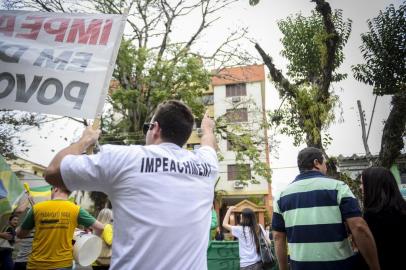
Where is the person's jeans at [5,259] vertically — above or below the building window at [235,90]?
below

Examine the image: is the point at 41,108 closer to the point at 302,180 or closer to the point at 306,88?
the point at 302,180

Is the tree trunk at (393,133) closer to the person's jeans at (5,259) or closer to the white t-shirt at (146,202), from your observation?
the white t-shirt at (146,202)

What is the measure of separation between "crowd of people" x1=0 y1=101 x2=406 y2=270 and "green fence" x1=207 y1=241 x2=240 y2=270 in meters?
3.03

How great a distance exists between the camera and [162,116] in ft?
Answer: 6.59

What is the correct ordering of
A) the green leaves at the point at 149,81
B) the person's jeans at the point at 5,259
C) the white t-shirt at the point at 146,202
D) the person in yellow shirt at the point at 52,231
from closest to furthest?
the white t-shirt at the point at 146,202 → the person in yellow shirt at the point at 52,231 → the person's jeans at the point at 5,259 → the green leaves at the point at 149,81

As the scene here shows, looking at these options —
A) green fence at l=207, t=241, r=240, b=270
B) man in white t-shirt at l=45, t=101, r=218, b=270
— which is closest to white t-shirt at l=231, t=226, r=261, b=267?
green fence at l=207, t=241, r=240, b=270

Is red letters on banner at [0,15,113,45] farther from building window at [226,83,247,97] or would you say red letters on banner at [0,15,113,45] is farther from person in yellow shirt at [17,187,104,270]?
building window at [226,83,247,97]

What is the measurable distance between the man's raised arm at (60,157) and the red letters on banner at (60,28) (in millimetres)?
1439

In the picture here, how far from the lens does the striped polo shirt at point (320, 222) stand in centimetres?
301

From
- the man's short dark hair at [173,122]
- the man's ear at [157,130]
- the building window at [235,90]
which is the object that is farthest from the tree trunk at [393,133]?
the building window at [235,90]

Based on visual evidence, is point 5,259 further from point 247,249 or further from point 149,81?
point 149,81

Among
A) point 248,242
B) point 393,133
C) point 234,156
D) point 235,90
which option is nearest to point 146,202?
point 248,242

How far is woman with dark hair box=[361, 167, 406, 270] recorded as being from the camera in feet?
10.0

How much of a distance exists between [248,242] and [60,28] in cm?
436
